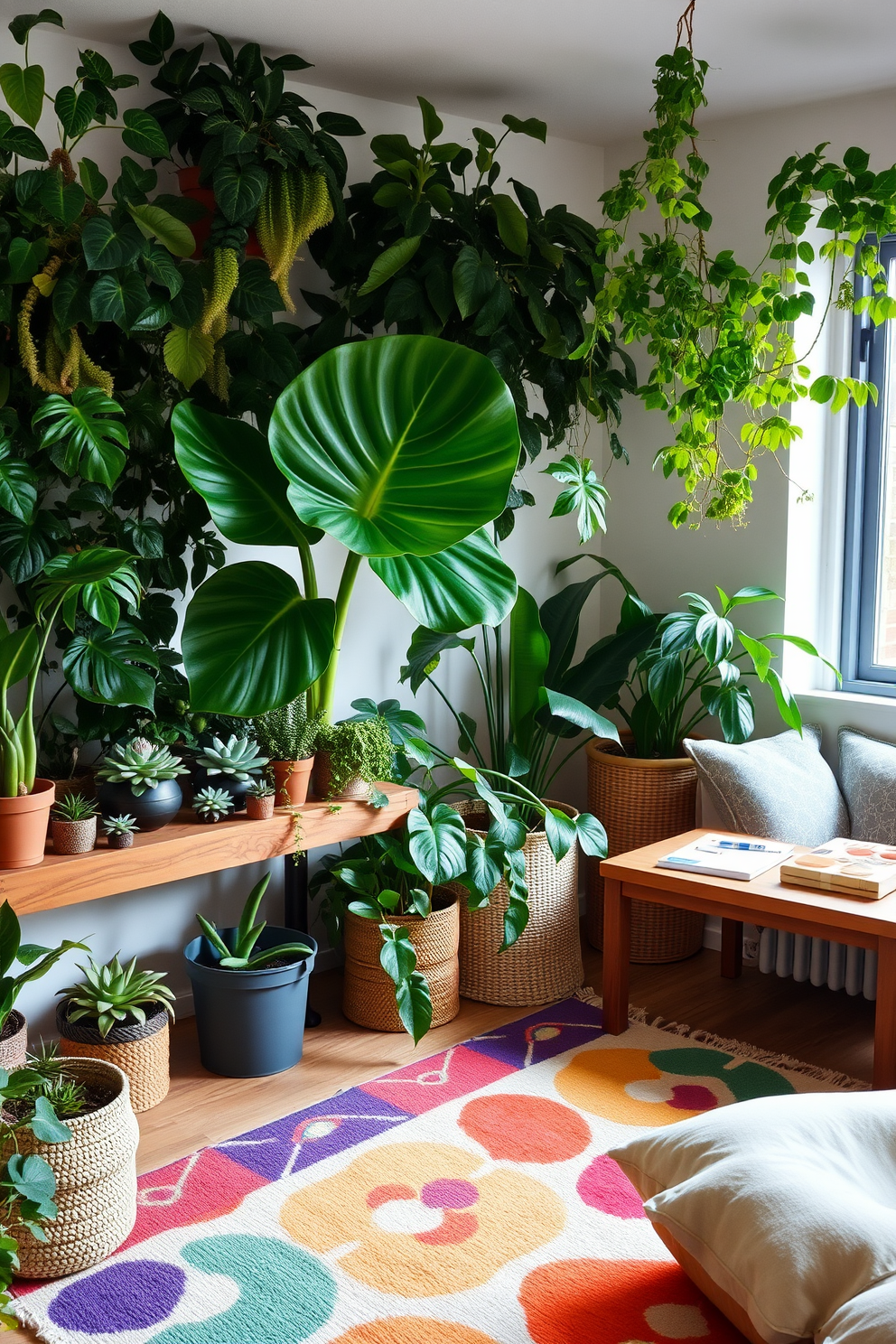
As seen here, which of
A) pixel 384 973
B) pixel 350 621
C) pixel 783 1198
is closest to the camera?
pixel 783 1198

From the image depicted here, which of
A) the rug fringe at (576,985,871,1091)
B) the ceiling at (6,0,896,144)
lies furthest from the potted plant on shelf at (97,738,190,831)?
the ceiling at (6,0,896,144)

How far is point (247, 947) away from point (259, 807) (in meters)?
0.36

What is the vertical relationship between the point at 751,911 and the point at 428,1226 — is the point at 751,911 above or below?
above

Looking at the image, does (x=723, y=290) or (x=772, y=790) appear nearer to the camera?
(x=772, y=790)

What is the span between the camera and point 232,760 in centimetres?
277

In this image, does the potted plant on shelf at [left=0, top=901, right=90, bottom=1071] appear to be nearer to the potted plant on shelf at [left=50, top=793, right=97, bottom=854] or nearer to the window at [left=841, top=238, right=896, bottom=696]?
the potted plant on shelf at [left=50, top=793, right=97, bottom=854]

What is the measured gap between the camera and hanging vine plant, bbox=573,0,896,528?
2.85 m

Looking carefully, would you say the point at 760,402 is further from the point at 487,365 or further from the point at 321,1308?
the point at 321,1308

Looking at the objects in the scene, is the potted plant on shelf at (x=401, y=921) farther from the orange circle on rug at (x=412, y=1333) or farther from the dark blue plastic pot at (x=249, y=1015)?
the orange circle on rug at (x=412, y=1333)

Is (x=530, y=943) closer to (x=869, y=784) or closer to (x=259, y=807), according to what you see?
(x=259, y=807)

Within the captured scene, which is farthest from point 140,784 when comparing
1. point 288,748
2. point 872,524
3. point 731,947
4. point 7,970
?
point 872,524

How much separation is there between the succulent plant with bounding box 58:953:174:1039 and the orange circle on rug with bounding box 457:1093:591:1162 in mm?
708

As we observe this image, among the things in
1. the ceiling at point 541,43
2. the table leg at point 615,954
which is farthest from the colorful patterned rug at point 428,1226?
the ceiling at point 541,43

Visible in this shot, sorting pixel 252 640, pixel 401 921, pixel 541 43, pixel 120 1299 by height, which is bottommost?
pixel 120 1299
